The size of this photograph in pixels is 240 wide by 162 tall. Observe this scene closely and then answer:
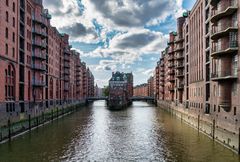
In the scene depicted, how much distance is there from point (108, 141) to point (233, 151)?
1719 centimetres

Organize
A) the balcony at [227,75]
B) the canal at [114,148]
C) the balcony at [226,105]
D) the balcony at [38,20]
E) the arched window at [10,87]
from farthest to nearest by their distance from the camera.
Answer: the balcony at [38,20] → the arched window at [10,87] → the balcony at [226,105] → the balcony at [227,75] → the canal at [114,148]

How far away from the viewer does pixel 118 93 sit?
146 metres

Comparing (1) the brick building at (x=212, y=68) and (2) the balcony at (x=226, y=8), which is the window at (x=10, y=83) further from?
(2) the balcony at (x=226, y=8)

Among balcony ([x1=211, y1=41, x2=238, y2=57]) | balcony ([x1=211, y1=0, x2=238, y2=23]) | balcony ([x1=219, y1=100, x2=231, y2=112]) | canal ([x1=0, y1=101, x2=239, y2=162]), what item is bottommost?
canal ([x1=0, y1=101, x2=239, y2=162])

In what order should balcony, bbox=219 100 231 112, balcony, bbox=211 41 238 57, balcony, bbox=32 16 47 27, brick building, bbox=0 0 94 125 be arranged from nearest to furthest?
balcony, bbox=211 41 238 57, balcony, bbox=219 100 231 112, brick building, bbox=0 0 94 125, balcony, bbox=32 16 47 27

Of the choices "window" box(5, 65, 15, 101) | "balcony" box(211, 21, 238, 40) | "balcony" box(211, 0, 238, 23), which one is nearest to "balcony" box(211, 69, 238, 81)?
"balcony" box(211, 21, 238, 40)

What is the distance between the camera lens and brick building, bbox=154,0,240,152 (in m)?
36.3

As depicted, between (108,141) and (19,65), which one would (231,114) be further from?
(19,65)

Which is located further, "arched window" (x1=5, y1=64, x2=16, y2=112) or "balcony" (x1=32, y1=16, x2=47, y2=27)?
"balcony" (x1=32, y1=16, x2=47, y2=27)

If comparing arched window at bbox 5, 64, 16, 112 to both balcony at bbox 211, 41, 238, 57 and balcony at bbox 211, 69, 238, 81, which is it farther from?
balcony at bbox 211, 41, 238, 57

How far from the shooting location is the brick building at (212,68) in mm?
36344

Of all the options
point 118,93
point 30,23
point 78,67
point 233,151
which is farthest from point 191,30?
point 78,67

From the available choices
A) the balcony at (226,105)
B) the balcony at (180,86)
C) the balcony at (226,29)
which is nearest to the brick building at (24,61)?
the balcony at (226,105)

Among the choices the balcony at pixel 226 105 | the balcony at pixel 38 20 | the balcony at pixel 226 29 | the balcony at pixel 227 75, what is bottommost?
the balcony at pixel 226 105
